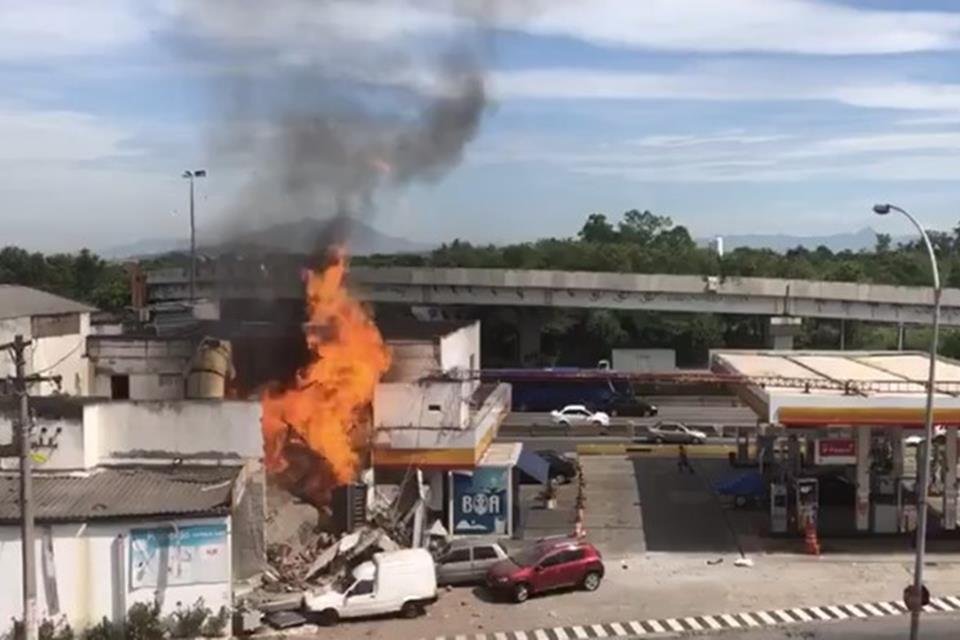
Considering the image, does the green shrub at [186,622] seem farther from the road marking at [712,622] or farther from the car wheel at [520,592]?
the road marking at [712,622]

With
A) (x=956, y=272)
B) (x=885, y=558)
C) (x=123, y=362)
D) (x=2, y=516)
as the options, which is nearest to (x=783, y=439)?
(x=885, y=558)

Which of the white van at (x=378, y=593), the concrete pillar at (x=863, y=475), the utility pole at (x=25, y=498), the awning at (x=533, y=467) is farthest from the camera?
the awning at (x=533, y=467)

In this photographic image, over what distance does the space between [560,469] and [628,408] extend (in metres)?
23.6

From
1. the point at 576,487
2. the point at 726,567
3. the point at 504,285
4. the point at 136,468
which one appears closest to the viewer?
the point at 136,468

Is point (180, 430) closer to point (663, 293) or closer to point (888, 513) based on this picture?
point (888, 513)

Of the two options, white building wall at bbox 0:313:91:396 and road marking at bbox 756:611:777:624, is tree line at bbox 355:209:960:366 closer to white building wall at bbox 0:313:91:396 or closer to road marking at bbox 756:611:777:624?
white building wall at bbox 0:313:91:396

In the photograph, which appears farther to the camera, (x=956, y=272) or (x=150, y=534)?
(x=956, y=272)

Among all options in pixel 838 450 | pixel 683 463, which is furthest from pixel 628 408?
pixel 838 450

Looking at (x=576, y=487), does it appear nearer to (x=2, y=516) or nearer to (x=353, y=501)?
(x=353, y=501)

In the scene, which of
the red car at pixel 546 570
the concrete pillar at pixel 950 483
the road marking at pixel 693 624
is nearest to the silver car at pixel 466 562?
the red car at pixel 546 570

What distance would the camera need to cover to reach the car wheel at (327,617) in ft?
94.4

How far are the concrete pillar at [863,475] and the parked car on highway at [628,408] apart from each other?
1241 inches

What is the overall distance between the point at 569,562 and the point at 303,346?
13.0 metres

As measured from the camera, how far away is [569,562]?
31.5 meters
